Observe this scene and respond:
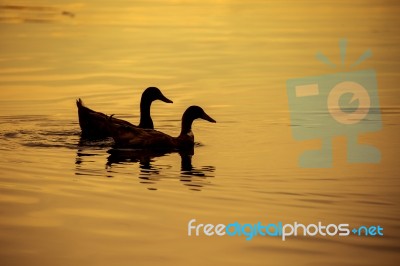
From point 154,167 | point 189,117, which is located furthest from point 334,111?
point 154,167

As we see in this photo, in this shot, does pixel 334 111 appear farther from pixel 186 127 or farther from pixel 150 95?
pixel 186 127

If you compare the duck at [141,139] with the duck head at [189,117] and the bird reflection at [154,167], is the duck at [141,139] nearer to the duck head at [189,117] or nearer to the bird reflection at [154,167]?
the bird reflection at [154,167]

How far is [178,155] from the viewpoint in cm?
1368

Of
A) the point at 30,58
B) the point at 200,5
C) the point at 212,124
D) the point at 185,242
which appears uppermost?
the point at 200,5

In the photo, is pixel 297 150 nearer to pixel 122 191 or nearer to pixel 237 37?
pixel 122 191

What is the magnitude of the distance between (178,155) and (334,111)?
3662 mm

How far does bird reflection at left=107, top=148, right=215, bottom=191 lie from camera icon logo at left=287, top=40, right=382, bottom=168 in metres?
1.35

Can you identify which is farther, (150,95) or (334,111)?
(334,111)

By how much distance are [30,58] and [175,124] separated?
7.65 meters

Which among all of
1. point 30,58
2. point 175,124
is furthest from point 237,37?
point 175,124

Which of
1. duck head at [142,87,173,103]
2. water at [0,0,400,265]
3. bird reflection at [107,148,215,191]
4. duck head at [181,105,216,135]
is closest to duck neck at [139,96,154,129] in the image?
duck head at [142,87,173,103]

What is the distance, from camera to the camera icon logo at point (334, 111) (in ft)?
43.8

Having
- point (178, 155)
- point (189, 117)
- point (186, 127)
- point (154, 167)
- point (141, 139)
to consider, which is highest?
point (189, 117)

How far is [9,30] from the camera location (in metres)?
27.6
